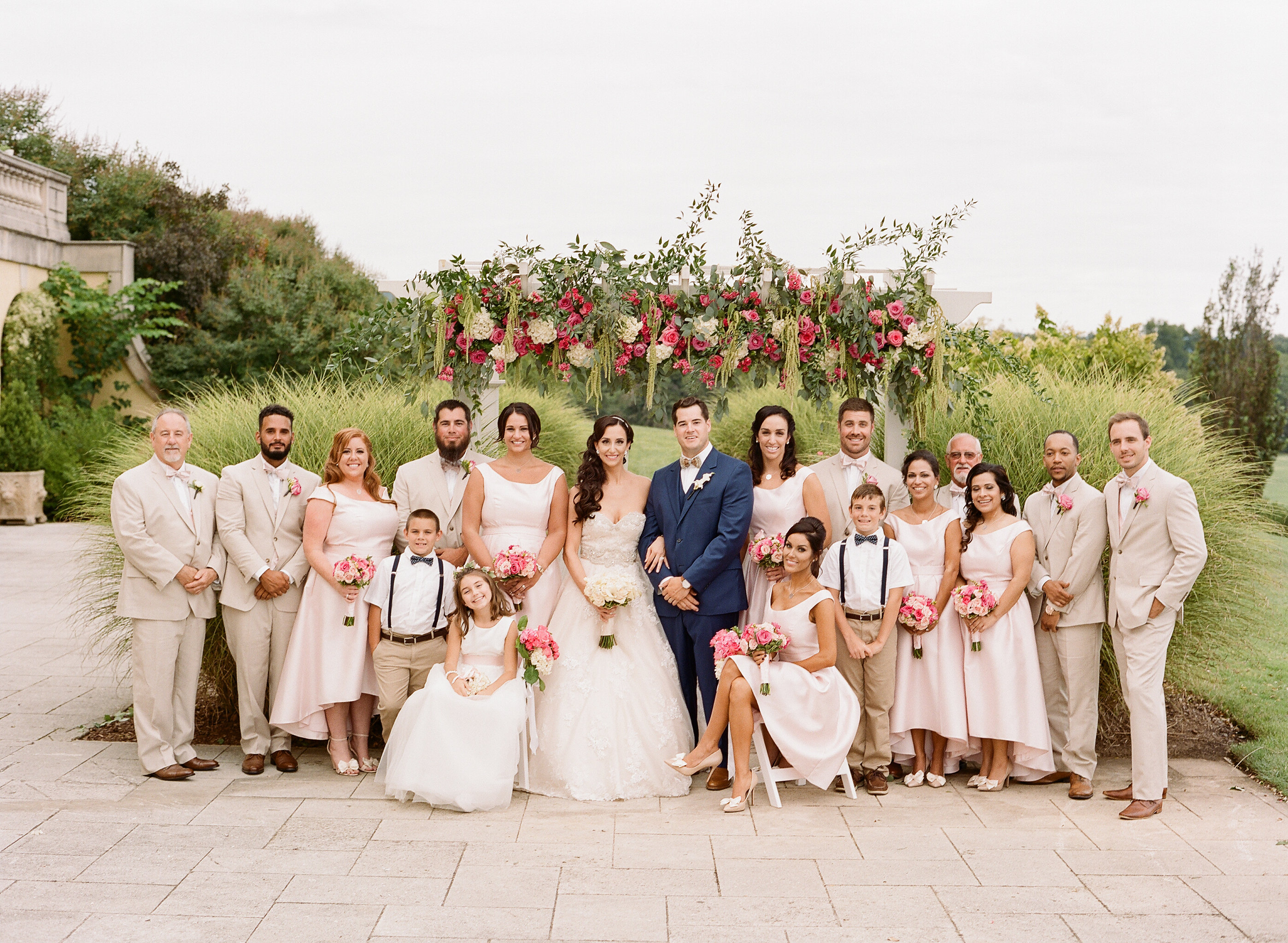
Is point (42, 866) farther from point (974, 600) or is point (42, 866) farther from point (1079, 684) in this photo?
point (1079, 684)

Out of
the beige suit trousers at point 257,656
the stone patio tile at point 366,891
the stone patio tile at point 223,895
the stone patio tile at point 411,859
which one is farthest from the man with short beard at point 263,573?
the stone patio tile at point 366,891

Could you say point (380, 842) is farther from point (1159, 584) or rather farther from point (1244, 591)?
point (1244, 591)

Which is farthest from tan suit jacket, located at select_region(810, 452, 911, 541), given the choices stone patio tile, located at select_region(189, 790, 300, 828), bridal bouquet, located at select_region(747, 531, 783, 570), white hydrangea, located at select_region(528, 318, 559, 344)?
stone patio tile, located at select_region(189, 790, 300, 828)

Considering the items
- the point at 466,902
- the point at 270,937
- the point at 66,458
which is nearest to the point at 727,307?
the point at 466,902

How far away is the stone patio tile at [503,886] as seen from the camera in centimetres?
410

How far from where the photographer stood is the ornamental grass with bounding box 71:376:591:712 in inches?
256

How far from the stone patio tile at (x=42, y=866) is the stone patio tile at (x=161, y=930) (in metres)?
0.50

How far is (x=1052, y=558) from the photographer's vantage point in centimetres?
561

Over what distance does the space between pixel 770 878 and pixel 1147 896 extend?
1399 mm

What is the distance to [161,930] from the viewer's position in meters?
3.82

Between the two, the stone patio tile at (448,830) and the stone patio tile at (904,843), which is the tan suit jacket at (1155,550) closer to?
the stone patio tile at (904,843)

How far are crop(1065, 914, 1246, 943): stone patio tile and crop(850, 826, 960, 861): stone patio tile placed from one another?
2.30 ft

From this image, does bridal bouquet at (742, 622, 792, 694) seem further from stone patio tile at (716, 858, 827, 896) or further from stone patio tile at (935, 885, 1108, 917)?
stone patio tile at (935, 885, 1108, 917)

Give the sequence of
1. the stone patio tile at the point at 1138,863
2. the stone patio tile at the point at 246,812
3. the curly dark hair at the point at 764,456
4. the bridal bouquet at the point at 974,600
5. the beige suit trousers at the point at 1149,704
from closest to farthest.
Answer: the stone patio tile at the point at 1138,863
the stone patio tile at the point at 246,812
the beige suit trousers at the point at 1149,704
the bridal bouquet at the point at 974,600
the curly dark hair at the point at 764,456
